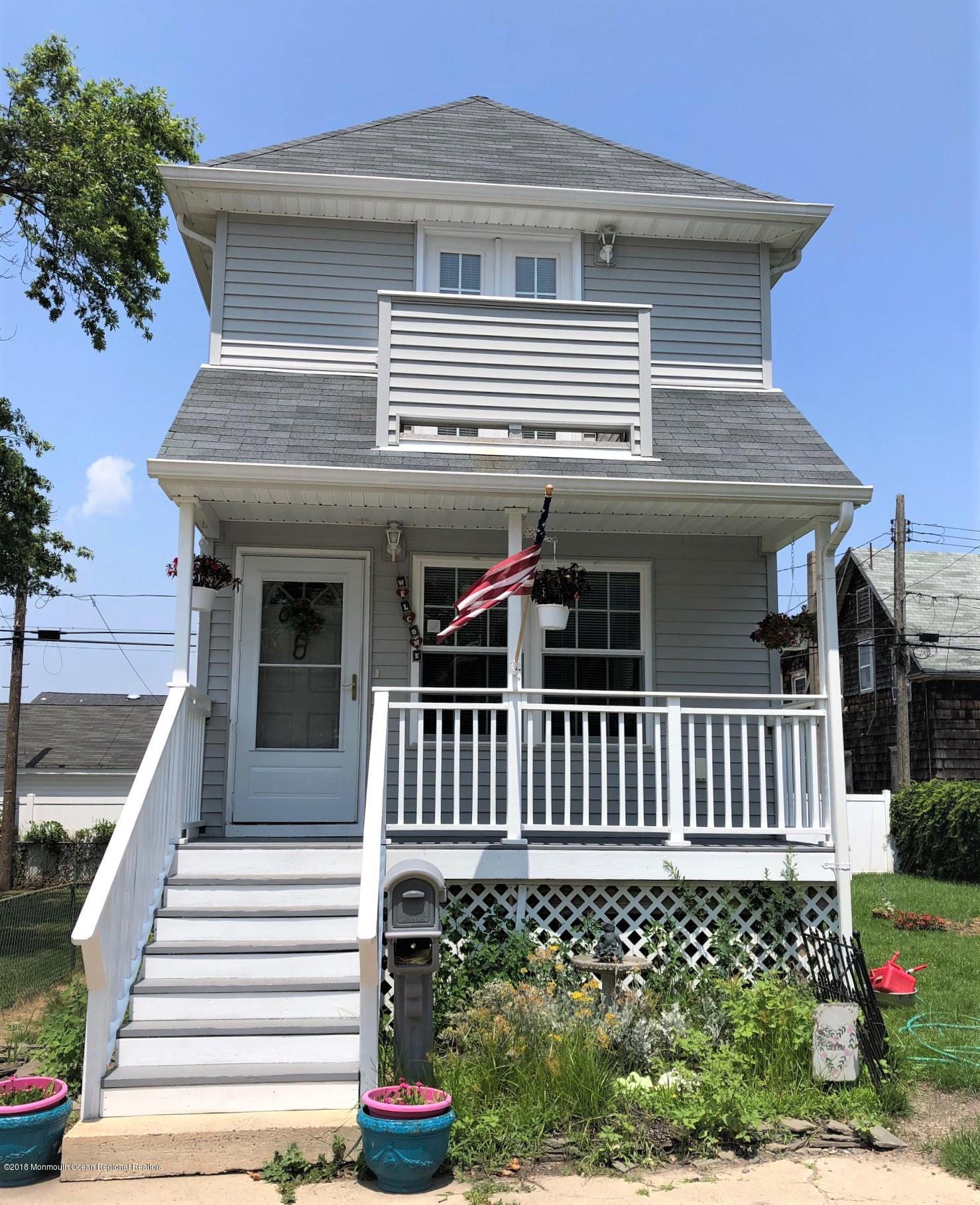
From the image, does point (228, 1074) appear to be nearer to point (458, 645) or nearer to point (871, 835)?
point (458, 645)

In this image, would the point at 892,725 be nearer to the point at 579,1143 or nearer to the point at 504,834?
the point at 504,834

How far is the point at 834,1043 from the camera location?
5355 mm

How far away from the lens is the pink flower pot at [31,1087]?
14.3 ft

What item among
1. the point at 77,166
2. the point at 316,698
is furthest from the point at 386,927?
the point at 77,166

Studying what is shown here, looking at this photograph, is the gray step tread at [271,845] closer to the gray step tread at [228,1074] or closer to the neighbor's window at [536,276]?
the gray step tread at [228,1074]

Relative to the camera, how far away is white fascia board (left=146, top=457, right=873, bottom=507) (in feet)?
22.0

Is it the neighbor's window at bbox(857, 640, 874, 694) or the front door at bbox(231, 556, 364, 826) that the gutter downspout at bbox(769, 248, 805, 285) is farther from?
the neighbor's window at bbox(857, 640, 874, 694)

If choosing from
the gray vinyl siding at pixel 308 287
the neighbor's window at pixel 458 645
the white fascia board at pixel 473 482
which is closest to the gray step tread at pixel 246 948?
the neighbor's window at pixel 458 645

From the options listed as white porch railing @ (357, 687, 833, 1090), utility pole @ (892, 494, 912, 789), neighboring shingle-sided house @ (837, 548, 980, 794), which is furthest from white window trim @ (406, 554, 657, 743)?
neighboring shingle-sided house @ (837, 548, 980, 794)

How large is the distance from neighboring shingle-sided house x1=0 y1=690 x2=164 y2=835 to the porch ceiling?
633 inches

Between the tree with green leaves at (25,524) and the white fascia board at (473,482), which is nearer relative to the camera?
the white fascia board at (473,482)

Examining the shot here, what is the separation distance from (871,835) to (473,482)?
12689 mm

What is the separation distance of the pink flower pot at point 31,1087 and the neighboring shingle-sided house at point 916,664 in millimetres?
18019

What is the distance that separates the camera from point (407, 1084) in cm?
477
